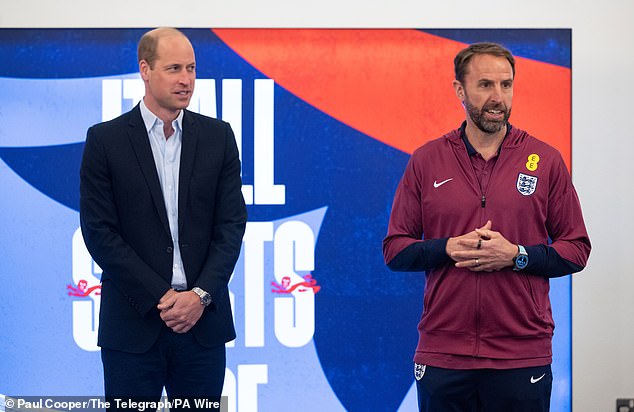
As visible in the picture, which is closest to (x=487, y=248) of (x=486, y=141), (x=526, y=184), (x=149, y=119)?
(x=526, y=184)

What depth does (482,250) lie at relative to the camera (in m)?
2.41

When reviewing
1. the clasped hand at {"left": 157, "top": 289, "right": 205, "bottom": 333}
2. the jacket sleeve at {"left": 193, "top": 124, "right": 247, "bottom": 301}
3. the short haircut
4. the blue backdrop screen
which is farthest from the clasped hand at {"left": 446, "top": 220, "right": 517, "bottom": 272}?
the blue backdrop screen

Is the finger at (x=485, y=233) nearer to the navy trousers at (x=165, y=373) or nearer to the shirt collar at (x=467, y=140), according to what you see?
the shirt collar at (x=467, y=140)

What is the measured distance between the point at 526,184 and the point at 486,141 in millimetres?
200

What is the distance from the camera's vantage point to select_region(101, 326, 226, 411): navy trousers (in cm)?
250

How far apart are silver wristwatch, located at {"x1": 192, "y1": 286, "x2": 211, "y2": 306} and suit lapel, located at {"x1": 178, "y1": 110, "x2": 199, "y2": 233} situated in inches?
7.8

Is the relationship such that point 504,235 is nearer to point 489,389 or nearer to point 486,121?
point 486,121

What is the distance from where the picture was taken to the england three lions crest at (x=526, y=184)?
2.50 meters

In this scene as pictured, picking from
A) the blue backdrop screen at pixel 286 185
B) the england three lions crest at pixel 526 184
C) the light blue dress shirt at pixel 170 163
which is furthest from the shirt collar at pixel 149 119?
the blue backdrop screen at pixel 286 185

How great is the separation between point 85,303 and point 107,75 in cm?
110

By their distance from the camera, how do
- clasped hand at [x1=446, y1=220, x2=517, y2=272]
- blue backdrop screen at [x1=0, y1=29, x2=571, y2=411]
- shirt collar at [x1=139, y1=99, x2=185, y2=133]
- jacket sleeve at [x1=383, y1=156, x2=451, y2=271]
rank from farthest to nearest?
blue backdrop screen at [x1=0, y1=29, x2=571, y2=411]
shirt collar at [x1=139, y1=99, x2=185, y2=133]
jacket sleeve at [x1=383, y1=156, x2=451, y2=271]
clasped hand at [x1=446, y1=220, x2=517, y2=272]

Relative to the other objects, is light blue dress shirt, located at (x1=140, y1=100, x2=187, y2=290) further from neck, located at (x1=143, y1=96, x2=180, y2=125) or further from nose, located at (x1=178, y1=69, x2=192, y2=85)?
nose, located at (x1=178, y1=69, x2=192, y2=85)

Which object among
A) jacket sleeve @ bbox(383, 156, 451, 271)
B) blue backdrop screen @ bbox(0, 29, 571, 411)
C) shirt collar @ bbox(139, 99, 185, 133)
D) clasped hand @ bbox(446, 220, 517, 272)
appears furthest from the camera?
blue backdrop screen @ bbox(0, 29, 571, 411)

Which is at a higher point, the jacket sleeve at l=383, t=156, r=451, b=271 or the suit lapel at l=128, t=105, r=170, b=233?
the suit lapel at l=128, t=105, r=170, b=233
